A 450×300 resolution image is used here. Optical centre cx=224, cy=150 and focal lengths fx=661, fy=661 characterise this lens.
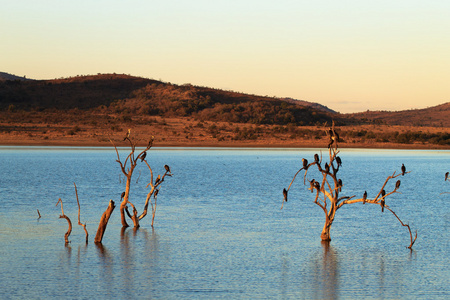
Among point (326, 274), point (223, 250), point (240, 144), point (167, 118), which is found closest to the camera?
point (326, 274)

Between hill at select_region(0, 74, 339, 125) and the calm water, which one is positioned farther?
hill at select_region(0, 74, 339, 125)

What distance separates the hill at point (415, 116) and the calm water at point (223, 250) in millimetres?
117609

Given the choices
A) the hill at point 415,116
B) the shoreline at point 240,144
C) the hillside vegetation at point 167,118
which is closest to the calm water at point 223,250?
the hillside vegetation at point 167,118

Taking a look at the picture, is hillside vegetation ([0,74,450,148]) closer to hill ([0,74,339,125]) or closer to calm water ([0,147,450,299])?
hill ([0,74,339,125])

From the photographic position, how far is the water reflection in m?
10.9

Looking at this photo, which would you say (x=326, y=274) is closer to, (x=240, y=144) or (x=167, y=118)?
(x=240, y=144)

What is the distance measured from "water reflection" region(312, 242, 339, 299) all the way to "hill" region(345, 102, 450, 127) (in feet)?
409

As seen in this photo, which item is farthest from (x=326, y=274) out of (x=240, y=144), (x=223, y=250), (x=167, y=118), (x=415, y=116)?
(x=415, y=116)

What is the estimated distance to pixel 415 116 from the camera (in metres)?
151

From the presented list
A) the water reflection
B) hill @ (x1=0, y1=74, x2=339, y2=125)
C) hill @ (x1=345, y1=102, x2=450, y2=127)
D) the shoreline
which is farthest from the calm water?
hill @ (x1=345, y1=102, x2=450, y2=127)

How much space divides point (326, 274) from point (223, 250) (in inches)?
109

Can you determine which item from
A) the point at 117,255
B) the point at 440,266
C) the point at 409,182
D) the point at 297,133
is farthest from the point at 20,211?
the point at 297,133

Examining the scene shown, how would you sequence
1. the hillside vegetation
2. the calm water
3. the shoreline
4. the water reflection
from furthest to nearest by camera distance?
the hillside vegetation < the shoreline < the calm water < the water reflection

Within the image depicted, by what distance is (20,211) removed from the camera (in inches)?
763
